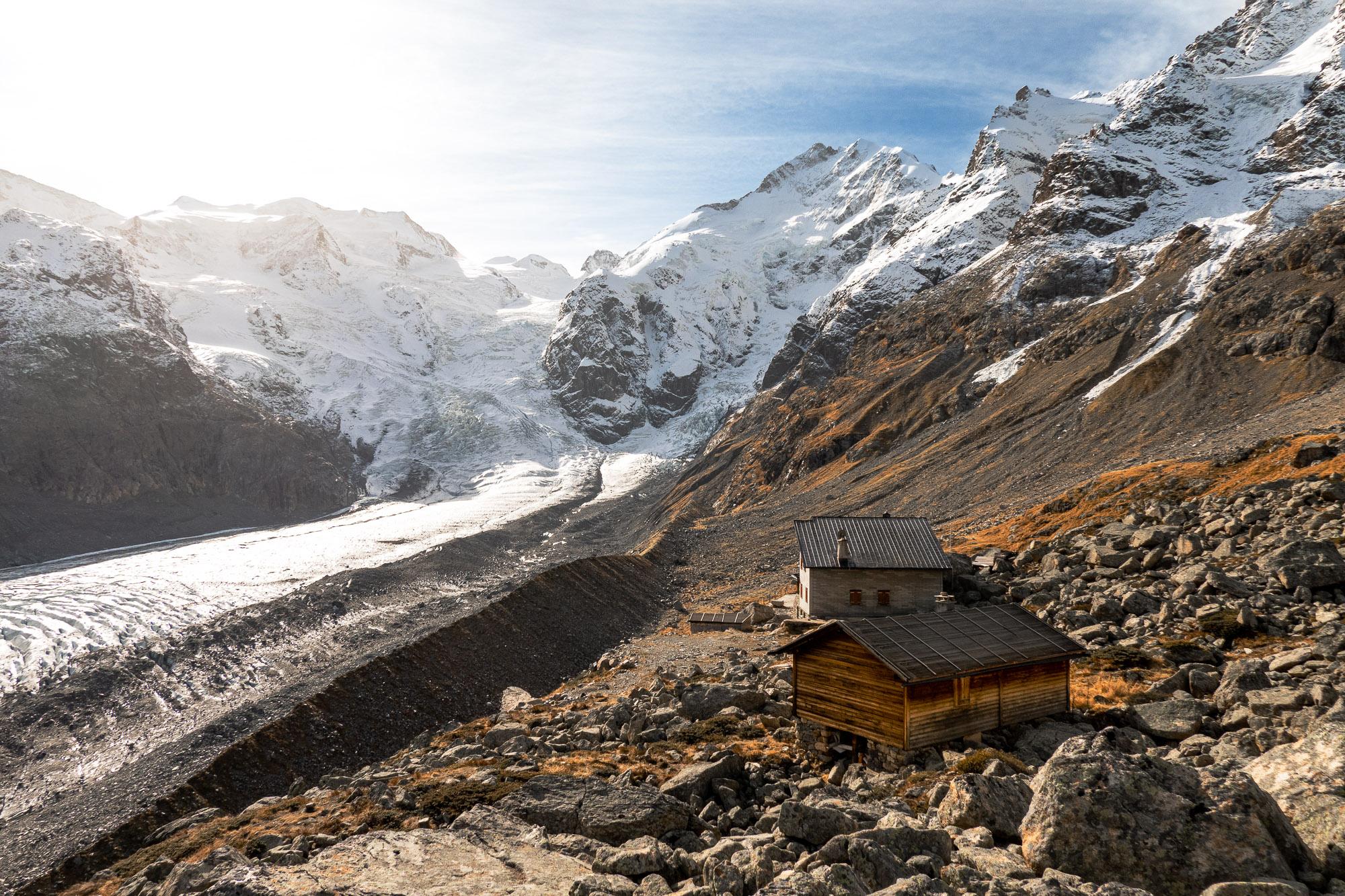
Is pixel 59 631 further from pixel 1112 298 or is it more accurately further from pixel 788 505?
pixel 1112 298

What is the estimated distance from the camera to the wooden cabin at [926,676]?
17609 mm

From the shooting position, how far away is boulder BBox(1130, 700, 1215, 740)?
16234mm

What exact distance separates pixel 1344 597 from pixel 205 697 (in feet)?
195

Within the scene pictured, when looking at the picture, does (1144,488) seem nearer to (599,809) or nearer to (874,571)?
(874,571)

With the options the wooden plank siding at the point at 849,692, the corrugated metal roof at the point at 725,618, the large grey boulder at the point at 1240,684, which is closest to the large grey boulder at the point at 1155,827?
the wooden plank siding at the point at 849,692

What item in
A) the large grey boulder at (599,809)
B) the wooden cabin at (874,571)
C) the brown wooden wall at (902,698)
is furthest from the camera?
the wooden cabin at (874,571)

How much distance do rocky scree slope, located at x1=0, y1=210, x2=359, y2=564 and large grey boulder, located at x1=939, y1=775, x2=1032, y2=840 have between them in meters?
146

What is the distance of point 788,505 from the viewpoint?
89312 millimetres

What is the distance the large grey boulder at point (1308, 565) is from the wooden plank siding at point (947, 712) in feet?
40.1

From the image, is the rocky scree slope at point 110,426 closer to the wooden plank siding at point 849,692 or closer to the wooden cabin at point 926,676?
the wooden plank siding at point 849,692

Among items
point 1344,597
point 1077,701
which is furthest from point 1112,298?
point 1077,701

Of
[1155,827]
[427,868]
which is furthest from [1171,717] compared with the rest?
[427,868]

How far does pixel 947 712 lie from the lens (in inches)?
706

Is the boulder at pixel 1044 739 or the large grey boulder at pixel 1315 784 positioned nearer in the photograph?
the large grey boulder at pixel 1315 784
